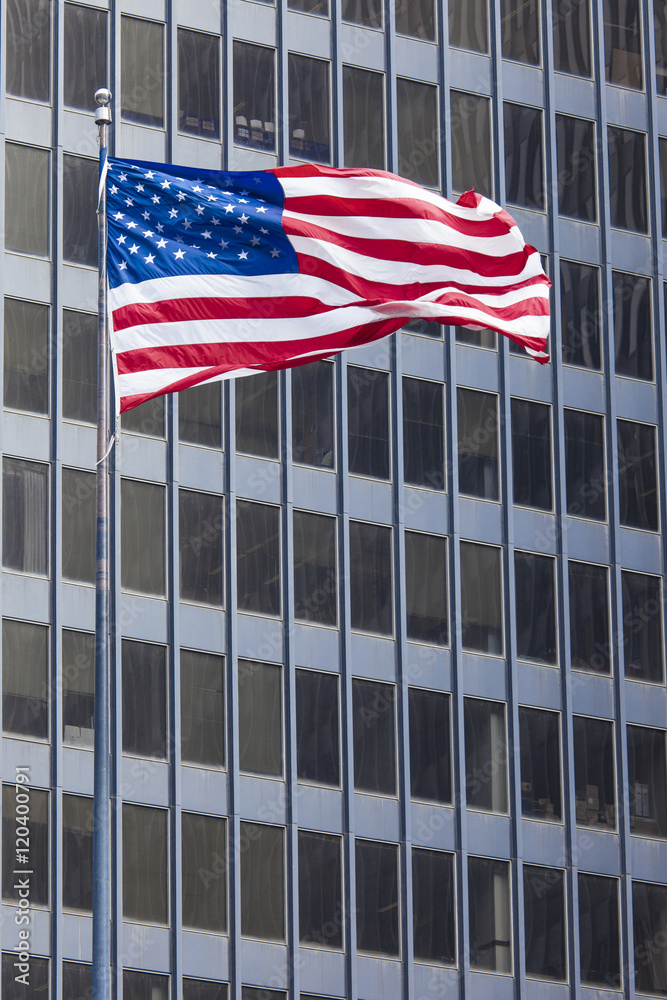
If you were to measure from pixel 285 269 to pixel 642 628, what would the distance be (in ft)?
90.7

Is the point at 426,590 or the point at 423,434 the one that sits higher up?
the point at 423,434

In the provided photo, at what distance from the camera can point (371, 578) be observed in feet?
152

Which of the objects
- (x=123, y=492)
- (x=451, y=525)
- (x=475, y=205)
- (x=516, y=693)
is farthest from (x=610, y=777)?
(x=475, y=205)

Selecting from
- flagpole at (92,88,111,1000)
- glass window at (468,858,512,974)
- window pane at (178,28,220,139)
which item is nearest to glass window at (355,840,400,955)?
glass window at (468,858,512,974)

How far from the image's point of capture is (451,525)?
4750 cm

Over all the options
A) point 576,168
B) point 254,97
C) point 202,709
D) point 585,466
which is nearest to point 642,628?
point 585,466

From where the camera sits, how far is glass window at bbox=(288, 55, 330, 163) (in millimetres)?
47719

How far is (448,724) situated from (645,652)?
18.9 feet

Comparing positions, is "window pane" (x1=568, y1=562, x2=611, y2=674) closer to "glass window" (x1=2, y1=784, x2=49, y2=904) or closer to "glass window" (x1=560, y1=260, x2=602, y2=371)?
"glass window" (x1=560, y1=260, x2=602, y2=371)

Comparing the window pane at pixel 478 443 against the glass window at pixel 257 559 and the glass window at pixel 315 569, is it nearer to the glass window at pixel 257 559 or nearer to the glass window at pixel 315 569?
the glass window at pixel 315 569

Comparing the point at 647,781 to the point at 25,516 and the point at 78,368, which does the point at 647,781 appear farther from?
the point at 78,368

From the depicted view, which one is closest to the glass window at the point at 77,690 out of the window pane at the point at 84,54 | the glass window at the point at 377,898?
the glass window at the point at 377,898

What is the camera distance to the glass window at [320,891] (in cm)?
4378

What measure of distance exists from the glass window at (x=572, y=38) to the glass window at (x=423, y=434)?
9.03 m
